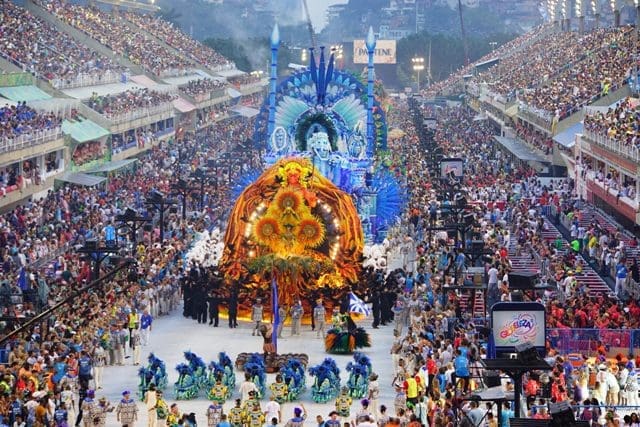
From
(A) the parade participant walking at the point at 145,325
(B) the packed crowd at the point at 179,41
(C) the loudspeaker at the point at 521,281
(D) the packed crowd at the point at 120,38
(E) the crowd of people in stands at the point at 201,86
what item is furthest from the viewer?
(B) the packed crowd at the point at 179,41

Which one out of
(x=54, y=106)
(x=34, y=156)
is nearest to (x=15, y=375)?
(x=34, y=156)

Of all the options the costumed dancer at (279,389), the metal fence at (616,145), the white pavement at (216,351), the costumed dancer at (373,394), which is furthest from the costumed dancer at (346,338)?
the metal fence at (616,145)

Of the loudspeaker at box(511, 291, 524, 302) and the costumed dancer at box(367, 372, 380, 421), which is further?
the loudspeaker at box(511, 291, 524, 302)

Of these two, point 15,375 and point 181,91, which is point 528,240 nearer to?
point 15,375

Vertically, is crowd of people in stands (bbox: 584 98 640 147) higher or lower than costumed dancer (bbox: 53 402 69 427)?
higher

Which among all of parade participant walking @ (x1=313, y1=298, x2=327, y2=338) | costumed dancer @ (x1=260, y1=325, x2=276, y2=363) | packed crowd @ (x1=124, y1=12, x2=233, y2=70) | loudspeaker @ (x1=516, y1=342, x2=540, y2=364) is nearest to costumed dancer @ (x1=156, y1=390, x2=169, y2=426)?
costumed dancer @ (x1=260, y1=325, x2=276, y2=363)

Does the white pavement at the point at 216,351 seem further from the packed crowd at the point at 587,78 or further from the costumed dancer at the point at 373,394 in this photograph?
the packed crowd at the point at 587,78

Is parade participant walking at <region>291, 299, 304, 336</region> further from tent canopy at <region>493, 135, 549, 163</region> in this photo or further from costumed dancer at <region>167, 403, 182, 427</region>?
tent canopy at <region>493, 135, 549, 163</region>
